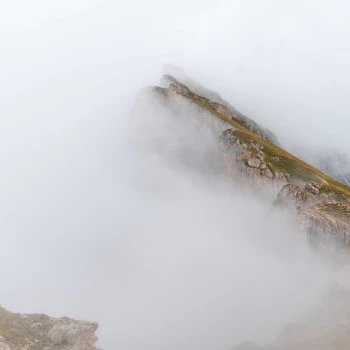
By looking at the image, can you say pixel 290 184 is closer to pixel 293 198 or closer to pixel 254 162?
pixel 293 198

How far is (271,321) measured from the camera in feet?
226

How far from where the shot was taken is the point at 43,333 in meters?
41.9

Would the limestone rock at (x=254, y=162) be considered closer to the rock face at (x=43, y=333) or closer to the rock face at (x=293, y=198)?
the rock face at (x=293, y=198)

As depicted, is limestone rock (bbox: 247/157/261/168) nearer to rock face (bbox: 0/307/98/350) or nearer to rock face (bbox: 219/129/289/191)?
rock face (bbox: 219/129/289/191)

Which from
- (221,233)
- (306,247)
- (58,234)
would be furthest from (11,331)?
(58,234)

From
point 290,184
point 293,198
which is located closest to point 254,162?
point 290,184

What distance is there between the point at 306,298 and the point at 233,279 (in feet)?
106

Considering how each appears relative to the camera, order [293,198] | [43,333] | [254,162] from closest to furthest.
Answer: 1. [43,333]
2. [293,198]
3. [254,162]

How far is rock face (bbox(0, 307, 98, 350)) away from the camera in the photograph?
128 ft

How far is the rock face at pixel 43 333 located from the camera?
3909cm

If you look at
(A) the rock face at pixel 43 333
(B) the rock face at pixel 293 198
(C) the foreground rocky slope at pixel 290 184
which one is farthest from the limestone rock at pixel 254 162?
(A) the rock face at pixel 43 333

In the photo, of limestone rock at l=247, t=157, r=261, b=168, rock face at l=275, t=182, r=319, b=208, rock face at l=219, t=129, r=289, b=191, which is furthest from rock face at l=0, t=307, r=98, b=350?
limestone rock at l=247, t=157, r=261, b=168

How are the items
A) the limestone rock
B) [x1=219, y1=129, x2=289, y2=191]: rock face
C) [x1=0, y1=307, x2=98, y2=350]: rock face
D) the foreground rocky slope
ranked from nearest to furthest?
[x1=0, y1=307, x2=98, y2=350]: rock face < the foreground rocky slope < [x1=219, y1=129, x2=289, y2=191]: rock face < the limestone rock

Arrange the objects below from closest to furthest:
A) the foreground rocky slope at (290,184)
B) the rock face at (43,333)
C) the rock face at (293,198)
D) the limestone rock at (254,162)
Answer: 1. the rock face at (43,333)
2. the foreground rocky slope at (290,184)
3. the rock face at (293,198)
4. the limestone rock at (254,162)
